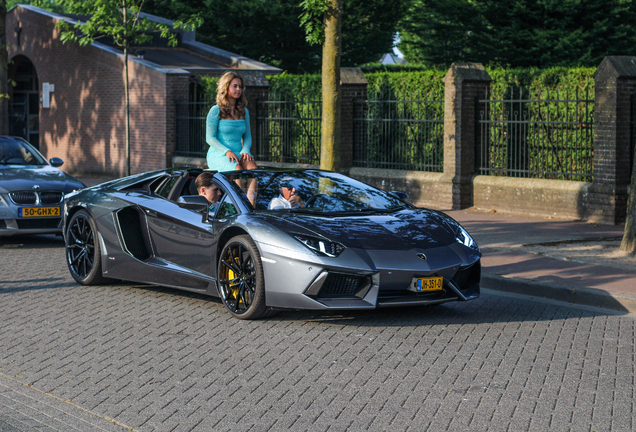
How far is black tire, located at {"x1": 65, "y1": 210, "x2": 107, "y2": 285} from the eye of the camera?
339 inches

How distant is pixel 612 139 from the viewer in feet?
43.5

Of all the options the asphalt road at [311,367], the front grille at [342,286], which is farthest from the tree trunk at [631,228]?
the front grille at [342,286]

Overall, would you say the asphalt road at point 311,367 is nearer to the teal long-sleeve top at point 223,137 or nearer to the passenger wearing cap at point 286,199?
the passenger wearing cap at point 286,199

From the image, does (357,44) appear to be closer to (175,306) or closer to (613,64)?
(613,64)

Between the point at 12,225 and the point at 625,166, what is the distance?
9.19 meters

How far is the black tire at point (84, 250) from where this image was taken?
8617 mm

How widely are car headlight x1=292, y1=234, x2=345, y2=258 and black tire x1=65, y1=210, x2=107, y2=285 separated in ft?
9.37

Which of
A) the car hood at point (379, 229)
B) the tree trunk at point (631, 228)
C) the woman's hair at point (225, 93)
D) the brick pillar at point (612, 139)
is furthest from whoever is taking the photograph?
the brick pillar at point (612, 139)

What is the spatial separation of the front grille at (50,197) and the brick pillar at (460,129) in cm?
722

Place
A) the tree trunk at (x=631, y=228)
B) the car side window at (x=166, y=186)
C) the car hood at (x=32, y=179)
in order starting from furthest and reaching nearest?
the car hood at (x=32, y=179) < the tree trunk at (x=631, y=228) < the car side window at (x=166, y=186)

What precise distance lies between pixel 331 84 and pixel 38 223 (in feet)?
14.5

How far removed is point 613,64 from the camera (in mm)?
13180

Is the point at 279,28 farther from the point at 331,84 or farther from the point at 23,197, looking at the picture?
the point at 23,197

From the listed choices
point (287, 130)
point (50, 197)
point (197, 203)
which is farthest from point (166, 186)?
point (287, 130)
